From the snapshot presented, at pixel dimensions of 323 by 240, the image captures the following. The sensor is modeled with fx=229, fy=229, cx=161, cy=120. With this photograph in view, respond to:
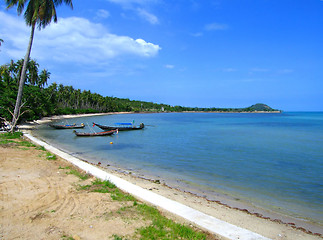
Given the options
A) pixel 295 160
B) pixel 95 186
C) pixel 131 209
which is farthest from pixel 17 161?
pixel 295 160

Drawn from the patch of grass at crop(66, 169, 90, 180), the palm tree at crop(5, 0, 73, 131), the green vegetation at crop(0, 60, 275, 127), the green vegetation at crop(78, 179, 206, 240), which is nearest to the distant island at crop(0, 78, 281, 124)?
the green vegetation at crop(0, 60, 275, 127)

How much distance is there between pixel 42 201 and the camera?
21.2 ft

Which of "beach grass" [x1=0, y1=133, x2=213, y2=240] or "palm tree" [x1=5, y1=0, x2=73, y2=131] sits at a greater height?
"palm tree" [x1=5, y1=0, x2=73, y2=131]

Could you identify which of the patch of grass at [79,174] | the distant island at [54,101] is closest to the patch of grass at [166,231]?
the patch of grass at [79,174]

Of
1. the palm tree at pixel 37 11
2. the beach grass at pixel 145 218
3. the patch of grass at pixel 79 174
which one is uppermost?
the palm tree at pixel 37 11

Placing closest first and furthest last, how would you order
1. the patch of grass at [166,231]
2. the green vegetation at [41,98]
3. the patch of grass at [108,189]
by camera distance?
the patch of grass at [166,231]
the patch of grass at [108,189]
the green vegetation at [41,98]

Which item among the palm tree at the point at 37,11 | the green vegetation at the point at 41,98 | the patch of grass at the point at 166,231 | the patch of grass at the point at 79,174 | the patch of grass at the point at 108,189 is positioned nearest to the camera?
the patch of grass at the point at 166,231

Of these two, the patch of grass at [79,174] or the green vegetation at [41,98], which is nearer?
the patch of grass at [79,174]

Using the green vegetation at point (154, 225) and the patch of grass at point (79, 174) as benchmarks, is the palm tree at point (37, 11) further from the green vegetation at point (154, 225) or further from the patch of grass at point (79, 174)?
the green vegetation at point (154, 225)

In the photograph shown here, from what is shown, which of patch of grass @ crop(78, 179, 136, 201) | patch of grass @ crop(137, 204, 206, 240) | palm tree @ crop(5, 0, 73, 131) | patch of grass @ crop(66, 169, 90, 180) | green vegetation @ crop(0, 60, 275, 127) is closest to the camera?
patch of grass @ crop(137, 204, 206, 240)

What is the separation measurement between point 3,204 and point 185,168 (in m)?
10.4

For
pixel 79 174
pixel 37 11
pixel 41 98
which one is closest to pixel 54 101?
pixel 41 98

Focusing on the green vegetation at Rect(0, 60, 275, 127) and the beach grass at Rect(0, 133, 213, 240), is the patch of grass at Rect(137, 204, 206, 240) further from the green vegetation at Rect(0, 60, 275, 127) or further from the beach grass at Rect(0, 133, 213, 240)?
the green vegetation at Rect(0, 60, 275, 127)

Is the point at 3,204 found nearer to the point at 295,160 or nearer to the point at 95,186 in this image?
the point at 95,186
